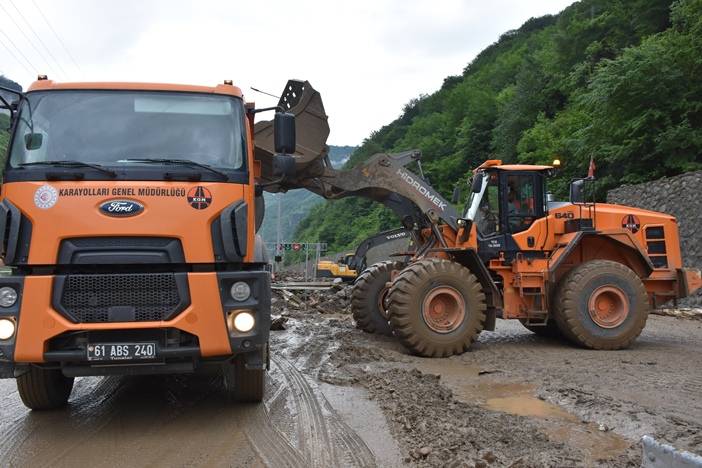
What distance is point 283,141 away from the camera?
573cm

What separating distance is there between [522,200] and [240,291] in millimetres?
6105

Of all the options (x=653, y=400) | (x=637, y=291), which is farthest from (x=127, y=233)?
(x=637, y=291)

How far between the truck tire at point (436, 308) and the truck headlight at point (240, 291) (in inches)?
147

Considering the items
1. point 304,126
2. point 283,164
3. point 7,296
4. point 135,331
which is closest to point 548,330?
point 304,126

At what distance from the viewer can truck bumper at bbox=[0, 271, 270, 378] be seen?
4.68 m

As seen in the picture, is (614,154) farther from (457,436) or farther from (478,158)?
(478,158)

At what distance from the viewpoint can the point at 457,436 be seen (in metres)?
4.59

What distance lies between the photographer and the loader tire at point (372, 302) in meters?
10.4

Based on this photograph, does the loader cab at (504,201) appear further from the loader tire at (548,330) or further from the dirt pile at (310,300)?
the dirt pile at (310,300)

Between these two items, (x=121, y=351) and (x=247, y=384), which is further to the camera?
(x=247, y=384)

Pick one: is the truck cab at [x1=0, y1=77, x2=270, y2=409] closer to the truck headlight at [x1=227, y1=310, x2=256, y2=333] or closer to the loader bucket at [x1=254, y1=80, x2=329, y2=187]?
the truck headlight at [x1=227, y1=310, x2=256, y2=333]

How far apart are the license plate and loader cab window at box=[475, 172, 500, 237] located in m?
6.21

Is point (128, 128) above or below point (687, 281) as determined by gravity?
above

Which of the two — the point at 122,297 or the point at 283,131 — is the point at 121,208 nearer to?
the point at 122,297
